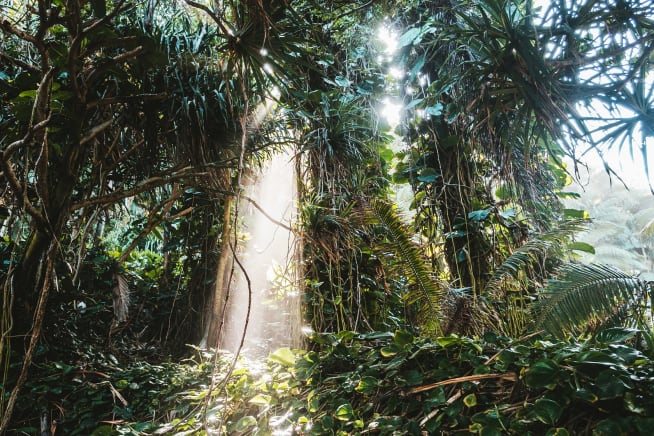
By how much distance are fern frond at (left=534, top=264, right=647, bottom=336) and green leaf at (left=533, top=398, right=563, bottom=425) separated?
3.03ft

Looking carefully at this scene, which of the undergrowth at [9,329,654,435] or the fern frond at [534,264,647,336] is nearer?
the undergrowth at [9,329,654,435]

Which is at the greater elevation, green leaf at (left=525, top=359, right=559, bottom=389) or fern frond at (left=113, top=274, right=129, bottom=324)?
fern frond at (left=113, top=274, right=129, bottom=324)

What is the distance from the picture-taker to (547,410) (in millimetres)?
992

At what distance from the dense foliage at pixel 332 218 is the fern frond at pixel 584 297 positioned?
10 mm

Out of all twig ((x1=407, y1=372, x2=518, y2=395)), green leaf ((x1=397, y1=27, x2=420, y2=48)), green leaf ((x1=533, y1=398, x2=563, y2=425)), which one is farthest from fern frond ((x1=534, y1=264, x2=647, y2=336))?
green leaf ((x1=397, y1=27, x2=420, y2=48))

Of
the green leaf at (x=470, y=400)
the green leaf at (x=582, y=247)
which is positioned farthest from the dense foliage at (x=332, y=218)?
the green leaf at (x=582, y=247)

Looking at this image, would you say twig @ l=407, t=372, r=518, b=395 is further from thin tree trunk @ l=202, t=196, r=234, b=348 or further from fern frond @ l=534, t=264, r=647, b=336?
thin tree trunk @ l=202, t=196, r=234, b=348

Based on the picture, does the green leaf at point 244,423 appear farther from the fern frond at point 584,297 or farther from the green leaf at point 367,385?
the fern frond at point 584,297

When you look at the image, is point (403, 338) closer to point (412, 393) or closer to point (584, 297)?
point (412, 393)

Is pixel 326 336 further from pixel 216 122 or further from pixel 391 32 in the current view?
pixel 391 32

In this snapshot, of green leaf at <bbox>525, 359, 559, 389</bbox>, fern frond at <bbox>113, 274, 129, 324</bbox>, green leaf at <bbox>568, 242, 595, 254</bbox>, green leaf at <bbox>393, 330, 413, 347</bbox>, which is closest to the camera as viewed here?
green leaf at <bbox>525, 359, 559, 389</bbox>

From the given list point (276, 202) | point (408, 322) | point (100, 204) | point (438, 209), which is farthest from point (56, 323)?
point (438, 209)

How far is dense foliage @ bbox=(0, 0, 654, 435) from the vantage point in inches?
53.7

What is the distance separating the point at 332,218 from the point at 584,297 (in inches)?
59.2
